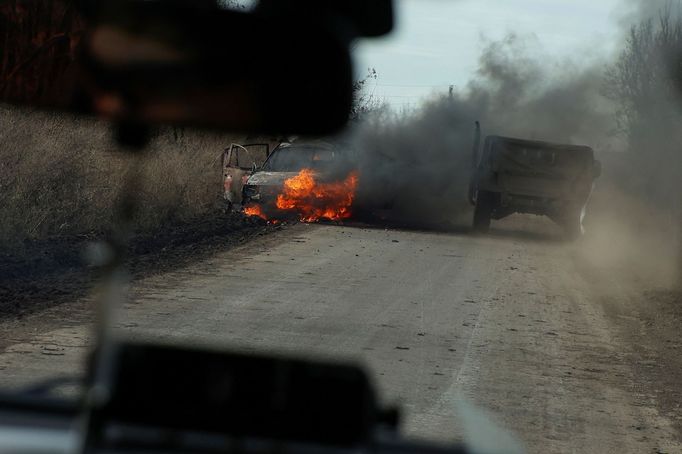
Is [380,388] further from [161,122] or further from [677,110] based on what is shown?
[677,110]

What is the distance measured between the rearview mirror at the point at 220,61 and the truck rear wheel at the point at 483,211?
23472 mm

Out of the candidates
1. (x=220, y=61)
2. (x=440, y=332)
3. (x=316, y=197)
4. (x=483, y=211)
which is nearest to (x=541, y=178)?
(x=483, y=211)

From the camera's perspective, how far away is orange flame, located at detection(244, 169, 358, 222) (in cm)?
2412

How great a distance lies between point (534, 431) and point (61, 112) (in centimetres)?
549

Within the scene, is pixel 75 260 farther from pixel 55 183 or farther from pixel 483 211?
pixel 483 211

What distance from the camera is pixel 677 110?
47781 mm

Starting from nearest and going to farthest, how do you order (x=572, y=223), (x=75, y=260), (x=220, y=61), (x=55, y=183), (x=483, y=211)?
(x=220, y=61)
(x=75, y=260)
(x=55, y=183)
(x=572, y=223)
(x=483, y=211)

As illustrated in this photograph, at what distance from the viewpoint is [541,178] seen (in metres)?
25.0

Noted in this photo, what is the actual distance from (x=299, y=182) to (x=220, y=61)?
2233cm

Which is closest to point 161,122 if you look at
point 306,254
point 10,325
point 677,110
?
point 10,325

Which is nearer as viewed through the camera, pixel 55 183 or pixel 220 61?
pixel 220 61

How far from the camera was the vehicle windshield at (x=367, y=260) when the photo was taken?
275 inches

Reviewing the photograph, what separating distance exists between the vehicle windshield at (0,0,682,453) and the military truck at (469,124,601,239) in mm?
38

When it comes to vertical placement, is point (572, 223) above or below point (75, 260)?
below
